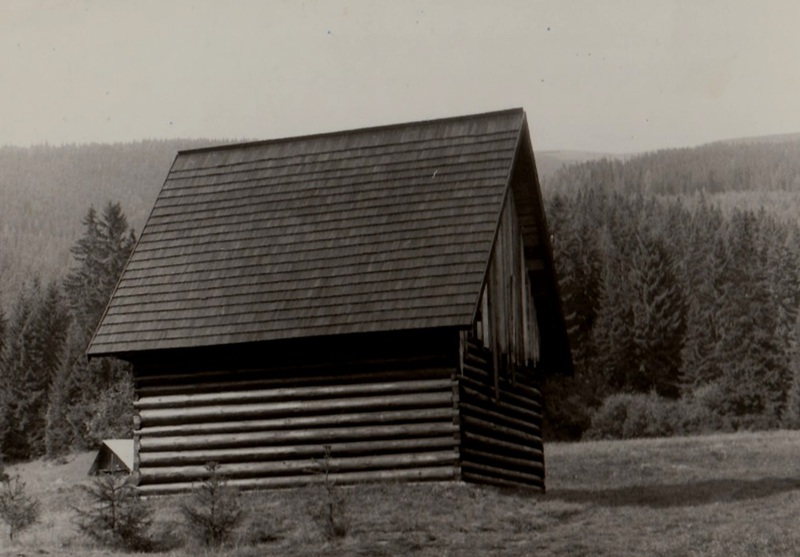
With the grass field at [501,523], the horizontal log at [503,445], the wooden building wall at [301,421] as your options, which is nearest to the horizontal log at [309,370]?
the wooden building wall at [301,421]

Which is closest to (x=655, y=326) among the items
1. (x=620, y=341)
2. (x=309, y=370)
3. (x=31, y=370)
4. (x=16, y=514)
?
(x=620, y=341)

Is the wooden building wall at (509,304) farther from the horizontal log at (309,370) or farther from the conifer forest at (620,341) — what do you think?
the conifer forest at (620,341)

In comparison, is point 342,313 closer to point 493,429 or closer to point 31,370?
point 493,429

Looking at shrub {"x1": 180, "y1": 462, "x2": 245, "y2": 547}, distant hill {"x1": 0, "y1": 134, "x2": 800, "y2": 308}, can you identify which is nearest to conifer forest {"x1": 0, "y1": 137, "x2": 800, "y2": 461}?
shrub {"x1": 180, "y1": 462, "x2": 245, "y2": 547}

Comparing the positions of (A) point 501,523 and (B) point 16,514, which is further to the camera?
(B) point 16,514

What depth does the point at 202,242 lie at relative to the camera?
23172mm

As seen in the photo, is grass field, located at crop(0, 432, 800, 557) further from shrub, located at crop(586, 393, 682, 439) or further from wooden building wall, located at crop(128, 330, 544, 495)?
shrub, located at crop(586, 393, 682, 439)

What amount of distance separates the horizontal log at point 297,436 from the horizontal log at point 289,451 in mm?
88

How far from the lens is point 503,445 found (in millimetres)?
22672

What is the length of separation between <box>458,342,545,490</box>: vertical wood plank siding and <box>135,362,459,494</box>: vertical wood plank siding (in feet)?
2.28

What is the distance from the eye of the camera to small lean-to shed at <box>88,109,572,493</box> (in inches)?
794

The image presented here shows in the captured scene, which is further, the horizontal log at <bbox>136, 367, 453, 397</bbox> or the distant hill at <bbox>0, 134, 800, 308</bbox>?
the distant hill at <bbox>0, 134, 800, 308</bbox>

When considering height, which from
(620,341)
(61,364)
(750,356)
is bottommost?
(750,356)

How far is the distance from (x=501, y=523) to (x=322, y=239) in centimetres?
729
